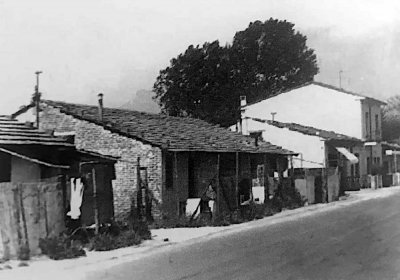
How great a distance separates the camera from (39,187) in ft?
22.5

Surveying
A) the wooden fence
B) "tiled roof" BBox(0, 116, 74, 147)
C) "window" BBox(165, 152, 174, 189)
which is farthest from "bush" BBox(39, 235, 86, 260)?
"window" BBox(165, 152, 174, 189)

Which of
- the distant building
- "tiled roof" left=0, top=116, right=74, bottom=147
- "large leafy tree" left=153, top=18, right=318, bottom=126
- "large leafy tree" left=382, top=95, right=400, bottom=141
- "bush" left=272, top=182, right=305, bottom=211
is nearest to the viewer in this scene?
"tiled roof" left=0, top=116, right=74, bottom=147

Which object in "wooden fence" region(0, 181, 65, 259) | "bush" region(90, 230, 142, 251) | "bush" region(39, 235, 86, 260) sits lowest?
"bush" region(90, 230, 142, 251)

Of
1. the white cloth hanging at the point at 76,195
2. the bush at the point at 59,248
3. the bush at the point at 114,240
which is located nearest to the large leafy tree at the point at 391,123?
the white cloth hanging at the point at 76,195

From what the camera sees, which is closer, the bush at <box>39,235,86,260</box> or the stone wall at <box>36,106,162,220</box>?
the bush at <box>39,235,86,260</box>

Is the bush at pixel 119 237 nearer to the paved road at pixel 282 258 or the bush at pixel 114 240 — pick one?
the bush at pixel 114 240

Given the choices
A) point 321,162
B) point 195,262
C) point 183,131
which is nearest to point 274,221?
point 183,131

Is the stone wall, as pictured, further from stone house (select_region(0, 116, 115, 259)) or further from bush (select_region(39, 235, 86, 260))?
bush (select_region(39, 235, 86, 260))

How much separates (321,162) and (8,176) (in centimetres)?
1619

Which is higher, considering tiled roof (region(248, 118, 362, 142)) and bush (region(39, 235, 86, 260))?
tiled roof (region(248, 118, 362, 142))

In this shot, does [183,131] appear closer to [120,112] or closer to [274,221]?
[120,112]

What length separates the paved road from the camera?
17.8ft

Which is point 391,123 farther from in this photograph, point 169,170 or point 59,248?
point 59,248

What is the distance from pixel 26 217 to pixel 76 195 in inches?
138
